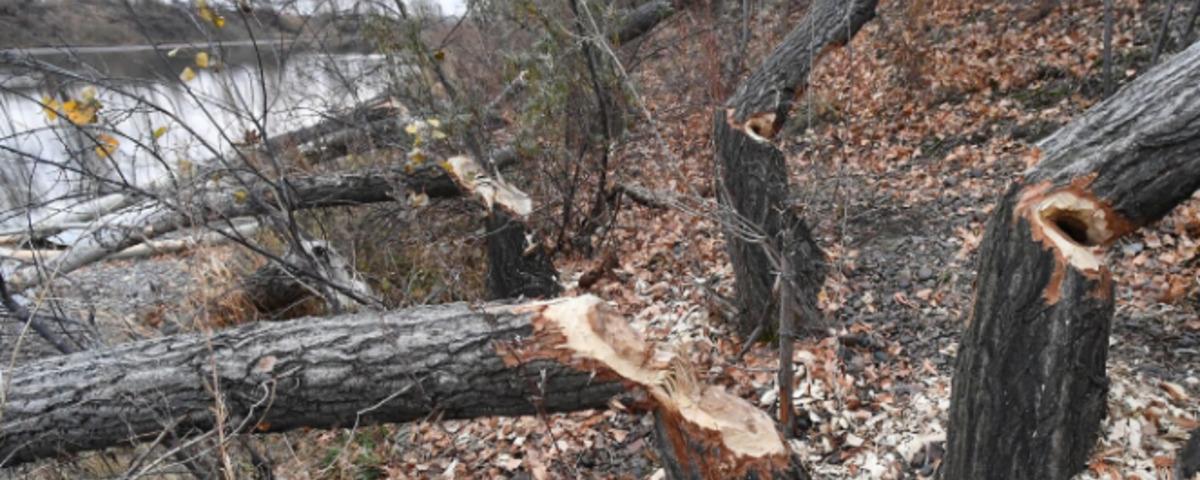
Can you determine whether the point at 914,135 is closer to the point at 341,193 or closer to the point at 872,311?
the point at 872,311

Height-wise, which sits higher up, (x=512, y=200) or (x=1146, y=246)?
(x=512, y=200)

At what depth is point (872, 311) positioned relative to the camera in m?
3.27

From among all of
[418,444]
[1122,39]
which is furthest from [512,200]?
[1122,39]

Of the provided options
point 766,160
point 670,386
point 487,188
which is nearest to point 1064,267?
point 670,386

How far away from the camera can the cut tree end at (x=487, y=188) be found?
4074 millimetres

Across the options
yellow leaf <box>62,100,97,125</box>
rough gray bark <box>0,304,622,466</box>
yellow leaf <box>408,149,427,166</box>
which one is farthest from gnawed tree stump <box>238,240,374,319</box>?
rough gray bark <box>0,304,622,466</box>

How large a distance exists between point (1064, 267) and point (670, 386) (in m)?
1.08

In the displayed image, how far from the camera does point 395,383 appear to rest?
7.22 ft

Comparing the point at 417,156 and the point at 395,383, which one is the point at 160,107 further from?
the point at 395,383

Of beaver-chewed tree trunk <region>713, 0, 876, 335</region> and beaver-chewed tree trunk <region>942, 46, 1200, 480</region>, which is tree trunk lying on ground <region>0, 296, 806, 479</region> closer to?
beaver-chewed tree trunk <region>942, 46, 1200, 480</region>

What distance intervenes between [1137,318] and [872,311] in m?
1.01

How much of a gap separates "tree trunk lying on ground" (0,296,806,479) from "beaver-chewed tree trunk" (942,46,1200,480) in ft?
1.99

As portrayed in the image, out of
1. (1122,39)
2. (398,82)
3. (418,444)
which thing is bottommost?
(418,444)

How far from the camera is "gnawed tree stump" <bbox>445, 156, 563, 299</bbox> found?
4.04 meters
